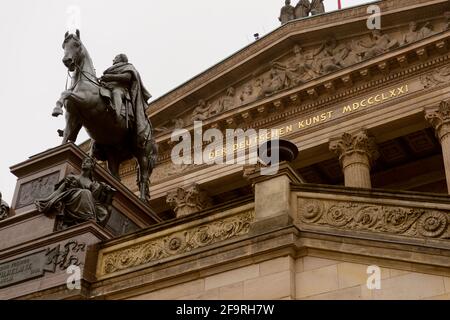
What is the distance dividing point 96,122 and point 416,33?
20.2m

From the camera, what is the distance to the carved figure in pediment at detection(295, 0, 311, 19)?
124 feet

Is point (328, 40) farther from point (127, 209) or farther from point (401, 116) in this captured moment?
point (127, 209)

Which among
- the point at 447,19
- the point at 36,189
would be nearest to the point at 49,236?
the point at 36,189

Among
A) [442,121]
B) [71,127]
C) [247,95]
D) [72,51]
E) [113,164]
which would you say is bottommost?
[113,164]

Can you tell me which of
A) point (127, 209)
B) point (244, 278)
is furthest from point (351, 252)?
point (127, 209)

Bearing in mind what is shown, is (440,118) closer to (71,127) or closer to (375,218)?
(71,127)

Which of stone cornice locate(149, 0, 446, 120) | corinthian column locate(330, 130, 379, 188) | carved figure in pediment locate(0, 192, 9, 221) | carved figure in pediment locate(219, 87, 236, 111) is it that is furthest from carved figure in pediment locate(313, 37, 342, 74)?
carved figure in pediment locate(0, 192, 9, 221)

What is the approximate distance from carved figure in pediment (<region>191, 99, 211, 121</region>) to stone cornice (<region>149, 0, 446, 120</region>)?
76 cm

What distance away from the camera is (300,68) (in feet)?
114

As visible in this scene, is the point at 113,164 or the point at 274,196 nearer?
the point at 274,196

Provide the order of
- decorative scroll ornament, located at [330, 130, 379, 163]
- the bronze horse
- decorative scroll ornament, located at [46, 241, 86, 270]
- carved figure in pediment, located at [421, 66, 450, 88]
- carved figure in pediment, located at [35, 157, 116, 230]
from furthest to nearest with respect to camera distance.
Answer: decorative scroll ornament, located at [330, 130, 379, 163] < carved figure in pediment, located at [421, 66, 450, 88] < the bronze horse < carved figure in pediment, located at [35, 157, 116, 230] < decorative scroll ornament, located at [46, 241, 86, 270]

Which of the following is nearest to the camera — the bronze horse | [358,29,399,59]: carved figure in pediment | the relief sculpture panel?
the relief sculpture panel

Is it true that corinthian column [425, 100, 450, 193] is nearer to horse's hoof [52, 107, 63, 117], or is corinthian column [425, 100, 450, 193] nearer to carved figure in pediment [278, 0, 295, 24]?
carved figure in pediment [278, 0, 295, 24]

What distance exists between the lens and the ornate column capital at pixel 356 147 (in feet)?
100.0
